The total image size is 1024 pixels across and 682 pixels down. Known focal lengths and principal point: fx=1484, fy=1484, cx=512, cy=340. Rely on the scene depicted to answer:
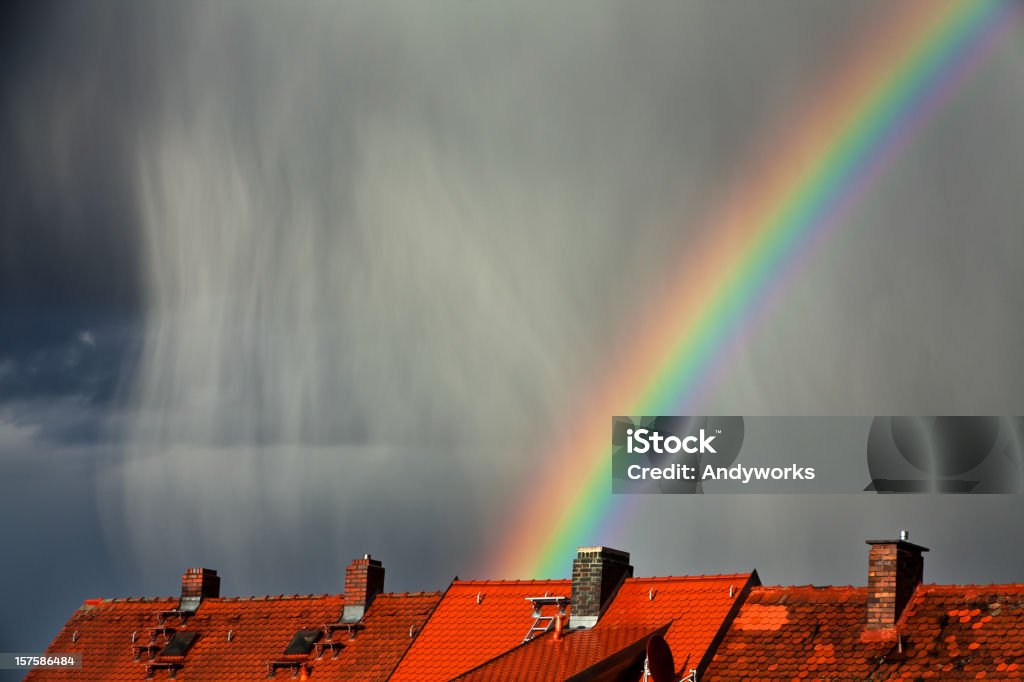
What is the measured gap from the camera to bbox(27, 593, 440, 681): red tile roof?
4872 cm

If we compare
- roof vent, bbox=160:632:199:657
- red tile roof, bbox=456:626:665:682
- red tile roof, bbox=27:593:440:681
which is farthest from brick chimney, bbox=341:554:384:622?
red tile roof, bbox=456:626:665:682

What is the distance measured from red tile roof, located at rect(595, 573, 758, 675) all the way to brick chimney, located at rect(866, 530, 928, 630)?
4.45 m

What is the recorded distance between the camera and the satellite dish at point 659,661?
3192 cm

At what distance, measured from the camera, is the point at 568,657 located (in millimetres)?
39594

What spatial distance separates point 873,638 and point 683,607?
623 centimetres

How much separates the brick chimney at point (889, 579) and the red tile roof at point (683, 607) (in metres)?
4.45

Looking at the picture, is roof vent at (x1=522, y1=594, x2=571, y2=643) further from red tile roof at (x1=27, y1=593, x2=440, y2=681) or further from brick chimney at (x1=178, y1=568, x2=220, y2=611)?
brick chimney at (x1=178, y1=568, x2=220, y2=611)

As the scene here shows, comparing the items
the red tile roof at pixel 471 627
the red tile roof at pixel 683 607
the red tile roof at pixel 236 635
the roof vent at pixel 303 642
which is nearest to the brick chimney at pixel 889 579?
the red tile roof at pixel 683 607

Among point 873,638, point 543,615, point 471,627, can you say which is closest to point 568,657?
point 543,615

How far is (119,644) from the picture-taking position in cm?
5472

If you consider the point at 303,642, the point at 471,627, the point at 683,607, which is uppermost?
the point at 303,642

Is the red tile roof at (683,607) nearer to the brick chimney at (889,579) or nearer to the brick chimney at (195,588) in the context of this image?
the brick chimney at (889,579)

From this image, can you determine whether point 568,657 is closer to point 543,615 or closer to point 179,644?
point 543,615

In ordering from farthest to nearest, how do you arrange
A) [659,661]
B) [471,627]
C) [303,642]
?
1. [303,642]
2. [471,627]
3. [659,661]
